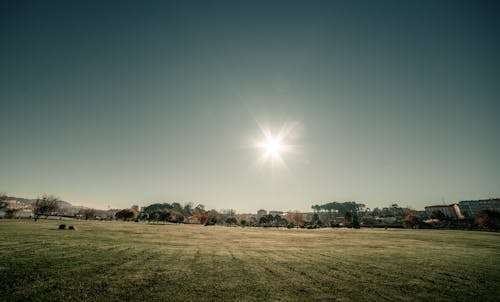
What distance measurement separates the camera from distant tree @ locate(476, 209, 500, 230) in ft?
247

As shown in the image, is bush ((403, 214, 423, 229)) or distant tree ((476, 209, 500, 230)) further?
bush ((403, 214, 423, 229))

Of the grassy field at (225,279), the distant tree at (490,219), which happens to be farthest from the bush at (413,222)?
the grassy field at (225,279)

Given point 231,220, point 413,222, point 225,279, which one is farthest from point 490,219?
point 231,220

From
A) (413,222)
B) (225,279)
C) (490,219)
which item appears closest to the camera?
(225,279)

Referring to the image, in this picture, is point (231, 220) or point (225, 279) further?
point (231, 220)

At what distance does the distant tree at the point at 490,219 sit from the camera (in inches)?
2968

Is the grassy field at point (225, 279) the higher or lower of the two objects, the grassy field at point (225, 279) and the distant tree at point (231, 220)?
the lower

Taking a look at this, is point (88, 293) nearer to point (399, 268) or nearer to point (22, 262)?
point (22, 262)

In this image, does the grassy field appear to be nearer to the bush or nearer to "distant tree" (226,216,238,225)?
the bush

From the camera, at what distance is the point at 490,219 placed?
76625 mm

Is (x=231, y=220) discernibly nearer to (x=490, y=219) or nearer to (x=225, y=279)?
(x=490, y=219)

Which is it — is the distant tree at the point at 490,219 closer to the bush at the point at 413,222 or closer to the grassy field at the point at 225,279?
the bush at the point at 413,222

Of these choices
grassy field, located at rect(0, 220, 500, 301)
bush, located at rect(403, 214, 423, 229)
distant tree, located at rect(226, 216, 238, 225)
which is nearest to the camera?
grassy field, located at rect(0, 220, 500, 301)

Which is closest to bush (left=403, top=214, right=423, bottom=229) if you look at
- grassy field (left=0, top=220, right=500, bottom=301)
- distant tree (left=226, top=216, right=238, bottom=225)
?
distant tree (left=226, top=216, right=238, bottom=225)
